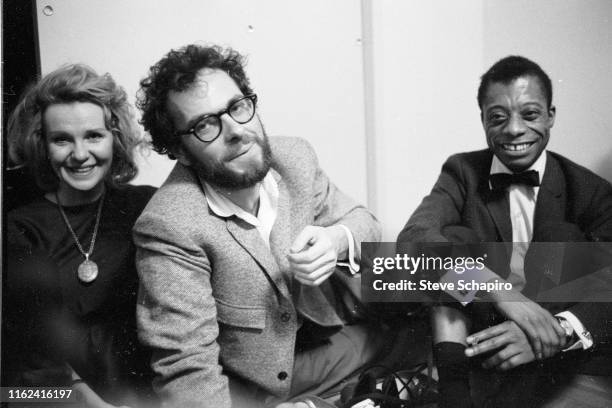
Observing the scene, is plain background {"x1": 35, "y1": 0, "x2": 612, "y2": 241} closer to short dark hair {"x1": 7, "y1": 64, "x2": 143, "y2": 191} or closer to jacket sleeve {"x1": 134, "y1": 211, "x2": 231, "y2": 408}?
short dark hair {"x1": 7, "y1": 64, "x2": 143, "y2": 191}

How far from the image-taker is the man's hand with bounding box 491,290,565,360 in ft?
2.70

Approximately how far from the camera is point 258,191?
2.90 ft

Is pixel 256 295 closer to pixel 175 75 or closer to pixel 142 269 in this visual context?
pixel 142 269

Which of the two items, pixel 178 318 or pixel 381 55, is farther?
pixel 381 55

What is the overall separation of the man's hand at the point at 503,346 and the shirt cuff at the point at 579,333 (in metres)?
0.07

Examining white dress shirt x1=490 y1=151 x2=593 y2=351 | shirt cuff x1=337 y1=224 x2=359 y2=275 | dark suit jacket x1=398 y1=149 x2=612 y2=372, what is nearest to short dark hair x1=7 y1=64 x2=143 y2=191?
shirt cuff x1=337 y1=224 x2=359 y2=275

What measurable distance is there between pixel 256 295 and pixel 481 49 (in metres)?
0.53

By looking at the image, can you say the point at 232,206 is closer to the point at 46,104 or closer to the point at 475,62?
the point at 46,104

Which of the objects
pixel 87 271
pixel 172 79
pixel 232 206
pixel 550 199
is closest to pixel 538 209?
pixel 550 199

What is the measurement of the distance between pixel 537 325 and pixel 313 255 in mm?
355

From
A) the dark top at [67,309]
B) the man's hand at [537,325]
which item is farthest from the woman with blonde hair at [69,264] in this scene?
the man's hand at [537,325]

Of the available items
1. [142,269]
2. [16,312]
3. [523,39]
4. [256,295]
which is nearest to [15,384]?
[16,312]

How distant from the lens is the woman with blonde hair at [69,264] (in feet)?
2.81

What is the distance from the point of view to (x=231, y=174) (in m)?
0.82
